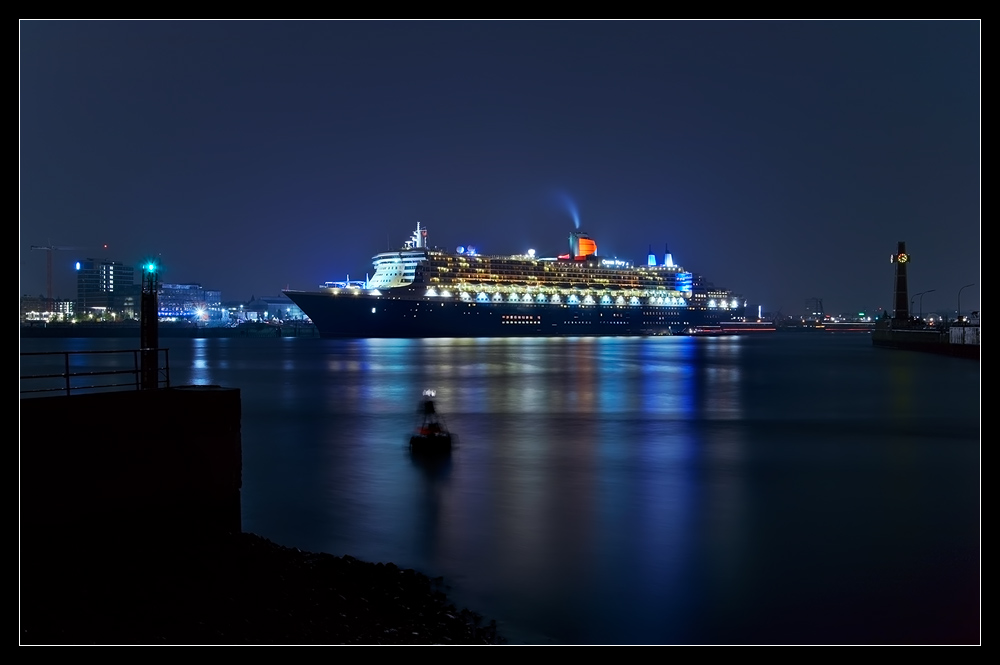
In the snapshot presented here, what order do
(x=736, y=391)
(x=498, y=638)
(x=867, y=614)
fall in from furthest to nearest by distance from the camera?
(x=736, y=391), (x=867, y=614), (x=498, y=638)

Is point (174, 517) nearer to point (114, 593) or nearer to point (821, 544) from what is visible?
point (114, 593)

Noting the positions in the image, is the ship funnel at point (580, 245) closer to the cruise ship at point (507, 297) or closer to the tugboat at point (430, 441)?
the cruise ship at point (507, 297)

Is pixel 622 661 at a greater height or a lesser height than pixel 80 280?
lesser

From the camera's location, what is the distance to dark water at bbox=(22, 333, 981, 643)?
811cm

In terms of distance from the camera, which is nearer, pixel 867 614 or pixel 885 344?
pixel 867 614

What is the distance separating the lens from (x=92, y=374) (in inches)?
383

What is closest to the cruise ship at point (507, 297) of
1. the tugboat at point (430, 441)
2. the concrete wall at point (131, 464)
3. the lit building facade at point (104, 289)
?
the tugboat at point (430, 441)

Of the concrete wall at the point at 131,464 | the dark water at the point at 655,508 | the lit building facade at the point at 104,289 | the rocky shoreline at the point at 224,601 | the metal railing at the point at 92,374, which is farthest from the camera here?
the lit building facade at the point at 104,289

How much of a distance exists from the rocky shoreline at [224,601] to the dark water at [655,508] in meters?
1.01

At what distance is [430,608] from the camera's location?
291 inches

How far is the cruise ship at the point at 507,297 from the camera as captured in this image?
249 ft

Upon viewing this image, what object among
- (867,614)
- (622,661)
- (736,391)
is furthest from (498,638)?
(736,391)

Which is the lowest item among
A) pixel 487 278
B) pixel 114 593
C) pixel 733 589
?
pixel 733 589

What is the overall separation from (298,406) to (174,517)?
1908 centimetres
